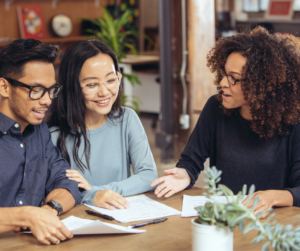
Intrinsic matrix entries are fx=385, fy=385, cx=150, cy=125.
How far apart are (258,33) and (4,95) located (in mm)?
1030

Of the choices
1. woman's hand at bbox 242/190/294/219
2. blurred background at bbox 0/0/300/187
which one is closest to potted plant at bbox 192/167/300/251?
woman's hand at bbox 242/190/294/219

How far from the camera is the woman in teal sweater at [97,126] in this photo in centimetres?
163

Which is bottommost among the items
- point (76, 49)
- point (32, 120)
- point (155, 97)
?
point (155, 97)

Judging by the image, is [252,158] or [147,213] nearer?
[147,213]

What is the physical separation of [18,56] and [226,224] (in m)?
0.95

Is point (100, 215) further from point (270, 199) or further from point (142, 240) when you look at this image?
point (270, 199)

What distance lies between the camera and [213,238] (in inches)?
33.2

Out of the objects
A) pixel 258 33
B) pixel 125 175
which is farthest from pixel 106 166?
pixel 258 33

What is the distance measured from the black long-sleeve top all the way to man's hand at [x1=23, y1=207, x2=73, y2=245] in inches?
26.7

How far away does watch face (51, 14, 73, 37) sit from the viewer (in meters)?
5.32

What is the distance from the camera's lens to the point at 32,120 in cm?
138

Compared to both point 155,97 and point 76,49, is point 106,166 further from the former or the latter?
point 155,97

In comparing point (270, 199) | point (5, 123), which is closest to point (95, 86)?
point (5, 123)

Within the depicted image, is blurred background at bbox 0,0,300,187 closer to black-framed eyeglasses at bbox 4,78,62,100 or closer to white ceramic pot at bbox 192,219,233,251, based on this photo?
black-framed eyeglasses at bbox 4,78,62,100
